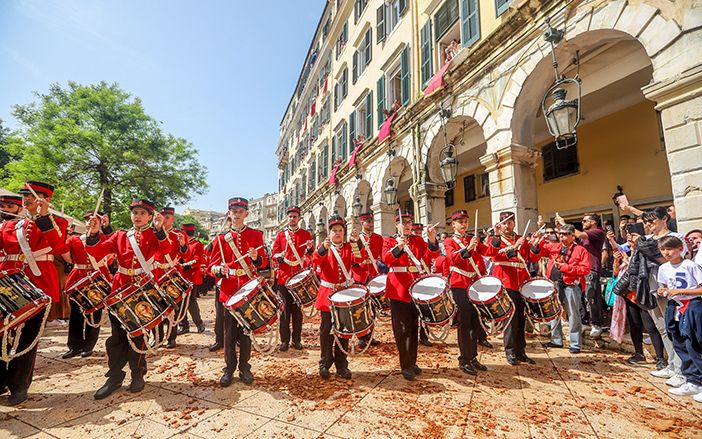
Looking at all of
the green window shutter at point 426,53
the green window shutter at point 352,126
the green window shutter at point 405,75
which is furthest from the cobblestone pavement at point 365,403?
the green window shutter at point 352,126

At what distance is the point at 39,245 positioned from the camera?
12.2 ft

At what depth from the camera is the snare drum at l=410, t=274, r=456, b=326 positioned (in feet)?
12.8

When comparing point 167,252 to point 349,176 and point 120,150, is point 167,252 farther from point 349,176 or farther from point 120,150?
point 120,150

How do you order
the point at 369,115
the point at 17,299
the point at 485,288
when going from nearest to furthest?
the point at 17,299 < the point at 485,288 < the point at 369,115

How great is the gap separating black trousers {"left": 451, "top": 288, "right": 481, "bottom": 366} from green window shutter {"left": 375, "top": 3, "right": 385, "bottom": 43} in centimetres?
1335

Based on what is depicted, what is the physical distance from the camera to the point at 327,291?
4254mm

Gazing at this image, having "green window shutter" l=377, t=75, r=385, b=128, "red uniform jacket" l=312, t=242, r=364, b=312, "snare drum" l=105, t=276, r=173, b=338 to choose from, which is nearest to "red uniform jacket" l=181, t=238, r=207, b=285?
"snare drum" l=105, t=276, r=173, b=338

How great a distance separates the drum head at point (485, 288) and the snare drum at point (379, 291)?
134 cm

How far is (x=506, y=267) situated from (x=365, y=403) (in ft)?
9.40

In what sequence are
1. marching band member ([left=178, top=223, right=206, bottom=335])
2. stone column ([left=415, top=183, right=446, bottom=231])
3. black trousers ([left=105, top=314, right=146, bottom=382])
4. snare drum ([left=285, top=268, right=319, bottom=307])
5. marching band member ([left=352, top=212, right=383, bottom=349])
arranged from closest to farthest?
black trousers ([left=105, top=314, right=146, bottom=382]) < marching band member ([left=352, top=212, right=383, bottom=349]) < snare drum ([left=285, top=268, right=319, bottom=307]) < marching band member ([left=178, top=223, right=206, bottom=335]) < stone column ([left=415, top=183, right=446, bottom=231])

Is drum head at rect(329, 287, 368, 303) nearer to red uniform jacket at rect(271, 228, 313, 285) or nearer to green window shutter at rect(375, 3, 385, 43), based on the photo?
red uniform jacket at rect(271, 228, 313, 285)

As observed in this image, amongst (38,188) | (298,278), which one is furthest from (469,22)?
(38,188)

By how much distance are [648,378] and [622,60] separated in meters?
6.79

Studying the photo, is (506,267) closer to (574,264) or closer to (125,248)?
(574,264)
